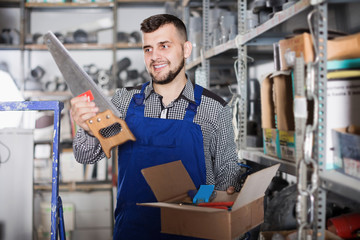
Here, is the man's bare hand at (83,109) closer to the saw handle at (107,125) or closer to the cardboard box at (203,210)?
the saw handle at (107,125)

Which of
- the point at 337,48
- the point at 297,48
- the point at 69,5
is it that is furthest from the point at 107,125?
the point at 69,5

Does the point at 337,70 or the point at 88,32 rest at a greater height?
the point at 88,32

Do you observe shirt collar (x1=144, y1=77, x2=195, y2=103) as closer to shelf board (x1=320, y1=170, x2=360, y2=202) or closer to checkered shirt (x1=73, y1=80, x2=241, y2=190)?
checkered shirt (x1=73, y1=80, x2=241, y2=190)

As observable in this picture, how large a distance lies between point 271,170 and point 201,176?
51 cm

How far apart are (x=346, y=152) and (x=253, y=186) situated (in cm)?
30

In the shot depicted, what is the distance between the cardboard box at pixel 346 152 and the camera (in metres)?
1.00

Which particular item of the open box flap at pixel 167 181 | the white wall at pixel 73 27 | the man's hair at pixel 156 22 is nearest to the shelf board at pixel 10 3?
the white wall at pixel 73 27

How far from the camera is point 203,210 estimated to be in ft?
3.32

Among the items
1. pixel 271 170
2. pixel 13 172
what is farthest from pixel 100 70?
pixel 271 170

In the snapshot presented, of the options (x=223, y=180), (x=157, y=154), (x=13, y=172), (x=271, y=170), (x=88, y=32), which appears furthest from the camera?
(x=88, y=32)

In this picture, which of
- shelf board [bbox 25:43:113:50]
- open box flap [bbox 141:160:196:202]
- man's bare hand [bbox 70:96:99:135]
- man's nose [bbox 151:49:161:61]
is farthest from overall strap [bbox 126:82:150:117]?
shelf board [bbox 25:43:113:50]

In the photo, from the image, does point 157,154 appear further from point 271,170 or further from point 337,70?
point 337,70

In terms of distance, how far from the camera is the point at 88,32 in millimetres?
3975

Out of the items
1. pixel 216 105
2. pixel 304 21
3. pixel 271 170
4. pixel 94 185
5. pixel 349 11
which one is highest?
pixel 349 11
